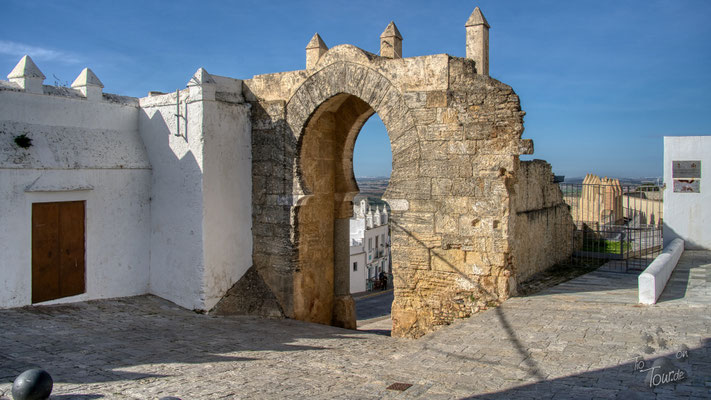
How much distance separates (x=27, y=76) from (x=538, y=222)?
26.6 feet

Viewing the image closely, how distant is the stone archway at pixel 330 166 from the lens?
814cm

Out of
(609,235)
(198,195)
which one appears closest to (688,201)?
(609,235)

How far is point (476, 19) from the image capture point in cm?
768

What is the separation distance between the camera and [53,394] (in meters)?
4.44

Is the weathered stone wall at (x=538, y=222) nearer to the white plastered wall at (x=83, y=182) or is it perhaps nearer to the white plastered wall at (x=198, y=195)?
the white plastered wall at (x=198, y=195)

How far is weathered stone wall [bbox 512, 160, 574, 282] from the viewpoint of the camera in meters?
8.36

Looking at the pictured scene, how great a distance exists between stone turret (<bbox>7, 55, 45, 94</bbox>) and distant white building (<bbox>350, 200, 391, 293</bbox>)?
20118 millimetres

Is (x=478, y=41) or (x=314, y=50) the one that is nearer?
(x=478, y=41)

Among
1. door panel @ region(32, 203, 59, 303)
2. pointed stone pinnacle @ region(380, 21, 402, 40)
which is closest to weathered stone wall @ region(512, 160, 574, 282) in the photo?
pointed stone pinnacle @ region(380, 21, 402, 40)

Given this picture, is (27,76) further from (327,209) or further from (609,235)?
(609,235)

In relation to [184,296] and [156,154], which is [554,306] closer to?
[184,296]

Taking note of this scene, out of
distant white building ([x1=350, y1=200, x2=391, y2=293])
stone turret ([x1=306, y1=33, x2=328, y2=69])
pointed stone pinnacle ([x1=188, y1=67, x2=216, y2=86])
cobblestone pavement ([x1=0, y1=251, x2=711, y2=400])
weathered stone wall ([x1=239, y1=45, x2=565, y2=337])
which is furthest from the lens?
distant white building ([x1=350, y1=200, x2=391, y2=293])

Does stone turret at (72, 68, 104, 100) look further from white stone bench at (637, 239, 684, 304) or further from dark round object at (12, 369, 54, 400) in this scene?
white stone bench at (637, 239, 684, 304)

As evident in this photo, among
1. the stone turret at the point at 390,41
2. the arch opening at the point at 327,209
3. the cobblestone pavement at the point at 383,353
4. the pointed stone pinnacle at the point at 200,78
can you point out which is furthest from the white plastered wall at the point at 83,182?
the stone turret at the point at 390,41
